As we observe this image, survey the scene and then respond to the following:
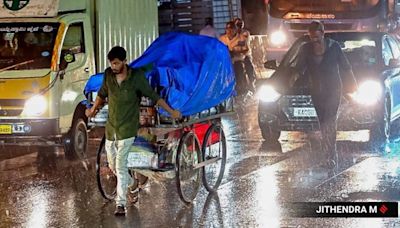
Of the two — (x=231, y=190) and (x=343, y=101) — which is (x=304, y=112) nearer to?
(x=343, y=101)

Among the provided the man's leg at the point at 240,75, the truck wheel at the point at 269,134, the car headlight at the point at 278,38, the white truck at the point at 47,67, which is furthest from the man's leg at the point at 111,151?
the car headlight at the point at 278,38

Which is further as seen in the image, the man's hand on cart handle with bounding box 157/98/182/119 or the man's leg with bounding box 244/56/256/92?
the man's leg with bounding box 244/56/256/92

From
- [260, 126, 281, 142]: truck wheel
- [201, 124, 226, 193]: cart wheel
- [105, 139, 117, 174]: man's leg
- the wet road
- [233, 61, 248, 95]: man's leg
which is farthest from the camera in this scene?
[233, 61, 248, 95]: man's leg

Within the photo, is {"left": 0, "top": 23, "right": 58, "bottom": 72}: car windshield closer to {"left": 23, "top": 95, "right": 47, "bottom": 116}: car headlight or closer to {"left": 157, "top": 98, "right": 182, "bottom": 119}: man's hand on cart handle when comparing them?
{"left": 23, "top": 95, "right": 47, "bottom": 116}: car headlight

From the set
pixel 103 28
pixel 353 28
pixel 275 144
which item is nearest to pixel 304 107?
pixel 275 144

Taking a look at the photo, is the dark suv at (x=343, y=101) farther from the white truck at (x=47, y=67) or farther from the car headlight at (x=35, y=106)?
the car headlight at (x=35, y=106)

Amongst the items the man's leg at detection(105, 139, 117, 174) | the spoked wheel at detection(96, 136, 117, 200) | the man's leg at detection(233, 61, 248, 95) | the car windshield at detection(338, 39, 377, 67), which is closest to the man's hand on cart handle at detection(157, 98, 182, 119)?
the man's leg at detection(105, 139, 117, 174)

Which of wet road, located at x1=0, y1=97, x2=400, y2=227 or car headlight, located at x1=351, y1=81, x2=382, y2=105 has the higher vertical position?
car headlight, located at x1=351, y1=81, x2=382, y2=105

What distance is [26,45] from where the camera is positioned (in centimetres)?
1227

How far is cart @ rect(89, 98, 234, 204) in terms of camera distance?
8547 mm

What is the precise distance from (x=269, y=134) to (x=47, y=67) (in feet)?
12.9

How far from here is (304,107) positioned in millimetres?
12758

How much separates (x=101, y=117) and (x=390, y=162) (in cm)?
448

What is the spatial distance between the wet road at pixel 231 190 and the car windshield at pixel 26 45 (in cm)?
149
